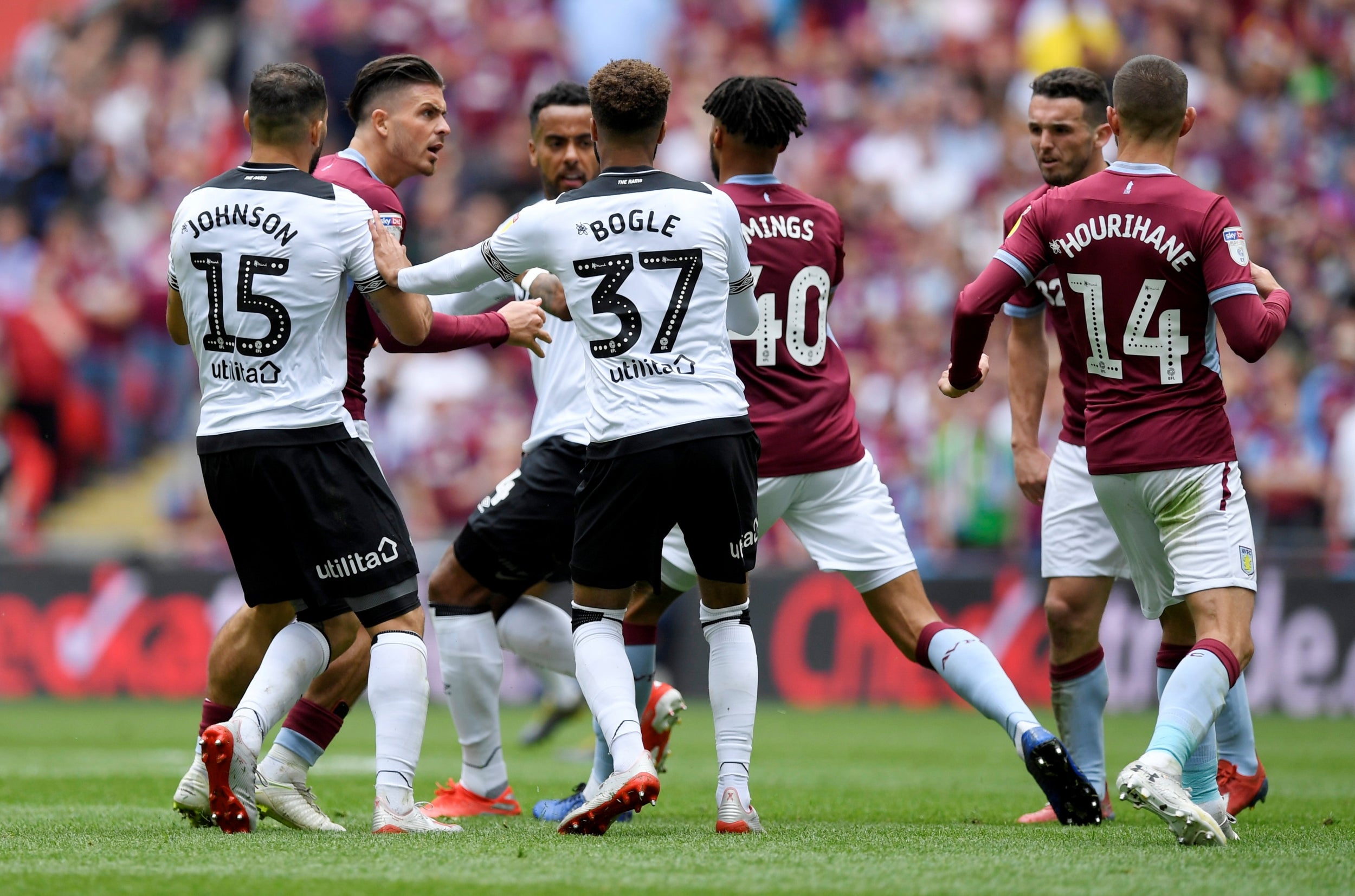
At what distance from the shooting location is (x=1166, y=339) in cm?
557

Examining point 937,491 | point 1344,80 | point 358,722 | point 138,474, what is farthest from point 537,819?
point 1344,80

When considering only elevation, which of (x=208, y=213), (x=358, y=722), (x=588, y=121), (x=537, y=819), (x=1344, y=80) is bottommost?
(x=358, y=722)

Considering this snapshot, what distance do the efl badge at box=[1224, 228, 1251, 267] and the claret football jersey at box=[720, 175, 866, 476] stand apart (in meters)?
1.53

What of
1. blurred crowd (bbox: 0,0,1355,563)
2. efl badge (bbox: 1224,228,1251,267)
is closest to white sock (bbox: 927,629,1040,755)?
efl badge (bbox: 1224,228,1251,267)

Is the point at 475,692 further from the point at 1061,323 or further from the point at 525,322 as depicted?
the point at 1061,323

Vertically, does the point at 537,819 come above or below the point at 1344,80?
below

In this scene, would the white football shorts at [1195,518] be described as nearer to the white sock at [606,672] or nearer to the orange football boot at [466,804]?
the white sock at [606,672]

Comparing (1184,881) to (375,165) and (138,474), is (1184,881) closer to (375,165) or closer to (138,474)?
(375,165)

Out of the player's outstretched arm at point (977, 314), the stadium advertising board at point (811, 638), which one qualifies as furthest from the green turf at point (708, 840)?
the stadium advertising board at point (811, 638)

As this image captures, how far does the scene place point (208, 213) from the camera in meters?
5.46

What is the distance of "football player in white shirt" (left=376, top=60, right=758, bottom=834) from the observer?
5.38 metres

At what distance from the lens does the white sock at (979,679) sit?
5.80 metres

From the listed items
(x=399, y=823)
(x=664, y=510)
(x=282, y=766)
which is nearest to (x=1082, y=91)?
(x=664, y=510)

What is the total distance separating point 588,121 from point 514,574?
1944mm
